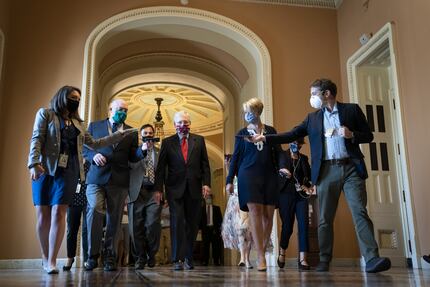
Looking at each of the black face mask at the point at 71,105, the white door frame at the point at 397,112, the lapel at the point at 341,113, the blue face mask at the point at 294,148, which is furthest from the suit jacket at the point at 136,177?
the white door frame at the point at 397,112

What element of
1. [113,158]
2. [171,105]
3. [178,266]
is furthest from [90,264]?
[171,105]

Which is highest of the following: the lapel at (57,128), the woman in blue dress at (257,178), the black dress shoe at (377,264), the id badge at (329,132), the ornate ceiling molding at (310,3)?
the ornate ceiling molding at (310,3)

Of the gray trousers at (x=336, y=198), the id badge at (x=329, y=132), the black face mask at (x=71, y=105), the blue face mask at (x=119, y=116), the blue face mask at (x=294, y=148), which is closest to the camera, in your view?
the gray trousers at (x=336, y=198)

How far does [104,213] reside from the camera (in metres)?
3.65

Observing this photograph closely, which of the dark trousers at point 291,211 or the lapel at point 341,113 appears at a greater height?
the lapel at point 341,113

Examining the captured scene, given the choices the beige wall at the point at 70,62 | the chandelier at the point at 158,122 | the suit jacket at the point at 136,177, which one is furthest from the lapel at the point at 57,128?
the chandelier at the point at 158,122

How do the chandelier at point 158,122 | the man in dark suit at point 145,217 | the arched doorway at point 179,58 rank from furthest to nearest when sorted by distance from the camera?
the chandelier at point 158,122 → the arched doorway at point 179,58 → the man in dark suit at point 145,217

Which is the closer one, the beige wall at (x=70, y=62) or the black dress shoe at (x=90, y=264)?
the black dress shoe at (x=90, y=264)

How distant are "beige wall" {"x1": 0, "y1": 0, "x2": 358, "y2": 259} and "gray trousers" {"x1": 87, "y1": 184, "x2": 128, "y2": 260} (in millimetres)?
2135

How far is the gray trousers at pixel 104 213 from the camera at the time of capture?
351 cm

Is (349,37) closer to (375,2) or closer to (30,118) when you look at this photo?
(375,2)

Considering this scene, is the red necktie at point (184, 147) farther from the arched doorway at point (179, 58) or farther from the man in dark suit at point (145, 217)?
the arched doorway at point (179, 58)

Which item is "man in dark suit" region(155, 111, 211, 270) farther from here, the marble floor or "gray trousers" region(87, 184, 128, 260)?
the marble floor

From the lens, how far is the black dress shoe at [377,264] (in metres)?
2.83
